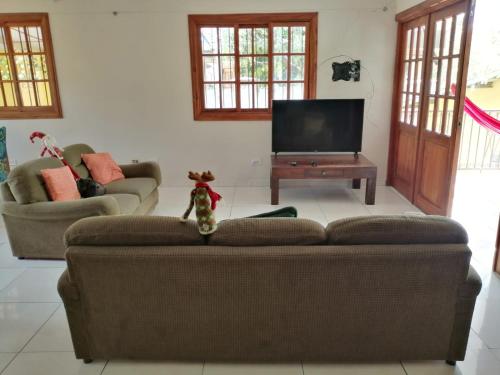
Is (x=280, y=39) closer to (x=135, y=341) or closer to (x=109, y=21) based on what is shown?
(x=109, y=21)

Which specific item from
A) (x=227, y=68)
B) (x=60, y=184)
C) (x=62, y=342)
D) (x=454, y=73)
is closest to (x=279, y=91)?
(x=227, y=68)

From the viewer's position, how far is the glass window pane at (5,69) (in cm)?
518

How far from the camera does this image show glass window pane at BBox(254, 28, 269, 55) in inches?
198

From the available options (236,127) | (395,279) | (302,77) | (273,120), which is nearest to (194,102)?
(236,127)

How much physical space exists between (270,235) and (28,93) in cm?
496

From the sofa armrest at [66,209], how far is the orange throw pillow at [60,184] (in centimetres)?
15

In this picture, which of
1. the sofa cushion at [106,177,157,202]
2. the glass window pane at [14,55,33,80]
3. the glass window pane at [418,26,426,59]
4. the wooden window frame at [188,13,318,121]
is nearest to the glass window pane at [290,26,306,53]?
the wooden window frame at [188,13,318,121]

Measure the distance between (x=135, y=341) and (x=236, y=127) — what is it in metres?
3.71

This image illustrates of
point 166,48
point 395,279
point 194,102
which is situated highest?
point 166,48

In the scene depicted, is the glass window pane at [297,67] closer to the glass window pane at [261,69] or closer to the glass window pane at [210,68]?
the glass window pane at [261,69]

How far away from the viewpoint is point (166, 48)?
5035 mm

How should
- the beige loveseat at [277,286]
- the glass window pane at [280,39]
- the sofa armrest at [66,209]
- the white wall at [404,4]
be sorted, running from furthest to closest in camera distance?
the glass window pane at [280,39]
the white wall at [404,4]
the sofa armrest at [66,209]
the beige loveseat at [277,286]

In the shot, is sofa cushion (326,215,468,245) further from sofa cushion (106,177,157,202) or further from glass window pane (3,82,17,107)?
glass window pane (3,82,17,107)

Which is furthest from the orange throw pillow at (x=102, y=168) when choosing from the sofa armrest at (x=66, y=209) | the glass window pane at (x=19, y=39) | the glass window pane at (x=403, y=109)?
the glass window pane at (x=403, y=109)
